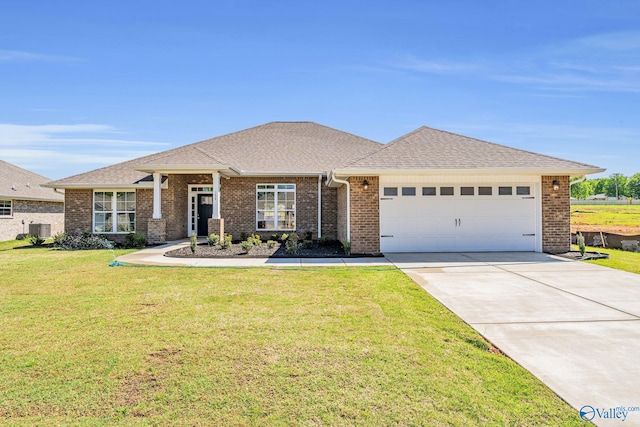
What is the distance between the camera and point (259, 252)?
12.6 m

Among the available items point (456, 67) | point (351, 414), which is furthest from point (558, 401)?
point (456, 67)

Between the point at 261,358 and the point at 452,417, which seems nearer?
the point at 452,417

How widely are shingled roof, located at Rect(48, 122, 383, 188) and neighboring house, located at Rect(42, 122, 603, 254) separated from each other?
60 mm

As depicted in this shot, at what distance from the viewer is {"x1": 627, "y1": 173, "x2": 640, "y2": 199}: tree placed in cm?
13150

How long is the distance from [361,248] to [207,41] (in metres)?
9.15

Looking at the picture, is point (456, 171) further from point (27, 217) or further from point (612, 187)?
point (612, 187)

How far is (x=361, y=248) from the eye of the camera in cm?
1210

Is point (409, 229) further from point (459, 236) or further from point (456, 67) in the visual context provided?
point (456, 67)

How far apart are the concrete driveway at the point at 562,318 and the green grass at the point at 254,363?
0.35 m

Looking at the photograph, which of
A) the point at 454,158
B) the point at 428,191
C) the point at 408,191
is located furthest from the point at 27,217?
the point at 454,158

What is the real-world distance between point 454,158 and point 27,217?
24546mm

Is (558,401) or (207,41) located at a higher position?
(207,41)

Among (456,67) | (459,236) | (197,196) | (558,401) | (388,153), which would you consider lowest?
(558,401)

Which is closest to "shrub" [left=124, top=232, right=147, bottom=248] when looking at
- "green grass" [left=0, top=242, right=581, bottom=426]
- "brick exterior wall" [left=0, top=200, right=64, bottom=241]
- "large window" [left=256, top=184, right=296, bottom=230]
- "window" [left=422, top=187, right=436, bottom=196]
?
"large window" [left=256, top=184, right=296, bottom=230]
